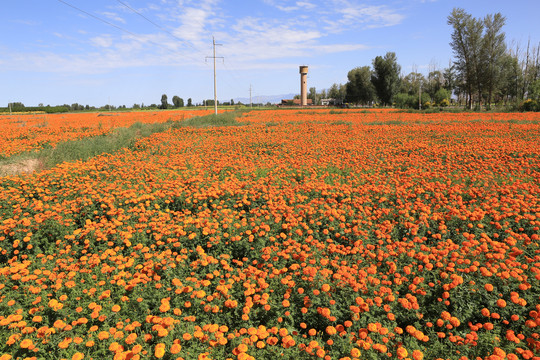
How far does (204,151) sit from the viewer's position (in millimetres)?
12320

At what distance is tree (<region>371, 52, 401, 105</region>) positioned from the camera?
60656mm

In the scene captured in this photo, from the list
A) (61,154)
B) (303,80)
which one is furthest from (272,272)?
(303,80)

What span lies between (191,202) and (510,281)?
581cm

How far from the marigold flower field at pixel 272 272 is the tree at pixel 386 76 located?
6011 centimetres

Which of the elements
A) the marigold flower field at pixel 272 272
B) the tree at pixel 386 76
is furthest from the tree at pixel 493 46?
the marigold flower field at pixel 272 272

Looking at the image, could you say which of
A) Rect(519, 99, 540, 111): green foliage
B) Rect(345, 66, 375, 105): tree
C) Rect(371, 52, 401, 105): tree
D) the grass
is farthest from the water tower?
the grass

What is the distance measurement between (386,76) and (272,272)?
66630 millimetres

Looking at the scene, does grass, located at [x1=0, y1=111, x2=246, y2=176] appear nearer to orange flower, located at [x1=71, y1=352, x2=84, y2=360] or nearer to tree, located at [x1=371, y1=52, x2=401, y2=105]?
orange flower, located at [x1=71, y1=352, x2=84, y2=360]

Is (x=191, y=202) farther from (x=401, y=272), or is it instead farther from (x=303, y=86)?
(x=303, y=86)

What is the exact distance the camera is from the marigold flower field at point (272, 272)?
2928 millimetres

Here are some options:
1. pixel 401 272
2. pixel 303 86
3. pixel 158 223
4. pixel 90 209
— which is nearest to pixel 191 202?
pixel 158 223

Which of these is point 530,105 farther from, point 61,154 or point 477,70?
point 61,154

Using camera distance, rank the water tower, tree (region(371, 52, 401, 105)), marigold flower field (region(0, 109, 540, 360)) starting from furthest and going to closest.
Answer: the water tower
tree (region(371, 52, 401, 105))
marigold flower field (region(0, 109, 540, 360))

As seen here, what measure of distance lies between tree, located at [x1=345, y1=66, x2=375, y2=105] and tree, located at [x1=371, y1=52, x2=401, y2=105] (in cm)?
833
